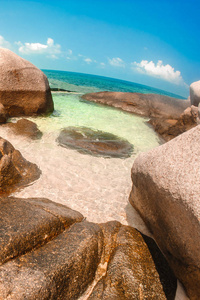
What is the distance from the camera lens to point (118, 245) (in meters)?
2.56

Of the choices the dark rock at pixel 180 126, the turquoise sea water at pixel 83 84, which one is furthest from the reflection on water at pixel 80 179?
the turquoise sea water at pixel 83 84

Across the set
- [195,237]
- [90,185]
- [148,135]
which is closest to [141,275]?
[195,237]

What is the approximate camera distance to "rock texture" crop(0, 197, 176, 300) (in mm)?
1830

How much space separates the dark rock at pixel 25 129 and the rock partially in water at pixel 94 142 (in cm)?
76

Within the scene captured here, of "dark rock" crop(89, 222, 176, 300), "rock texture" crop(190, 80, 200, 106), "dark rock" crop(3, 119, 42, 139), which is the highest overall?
"rock texture" crop(190, 80, 200, 106)

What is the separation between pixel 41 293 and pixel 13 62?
8506 mm

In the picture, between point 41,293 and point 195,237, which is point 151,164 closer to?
point 195,237

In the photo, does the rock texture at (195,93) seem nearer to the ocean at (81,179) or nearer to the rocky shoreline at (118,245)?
the ocean at (81,179)

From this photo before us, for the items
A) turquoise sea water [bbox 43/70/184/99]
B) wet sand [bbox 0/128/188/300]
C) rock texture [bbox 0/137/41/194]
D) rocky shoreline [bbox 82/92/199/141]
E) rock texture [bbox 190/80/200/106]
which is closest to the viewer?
wet sand [bbox 0/128/188/300]

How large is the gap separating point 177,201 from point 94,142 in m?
4.70

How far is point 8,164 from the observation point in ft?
12.2

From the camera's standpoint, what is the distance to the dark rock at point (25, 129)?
661 centimetres

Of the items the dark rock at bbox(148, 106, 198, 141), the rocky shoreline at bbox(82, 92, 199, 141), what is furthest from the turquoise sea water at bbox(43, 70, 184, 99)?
the dark rock at bbox(148, 106, 198, 141)

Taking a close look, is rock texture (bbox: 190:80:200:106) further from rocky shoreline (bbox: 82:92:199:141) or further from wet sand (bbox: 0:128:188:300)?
wet sand (bbox: 0:128:188:300)
